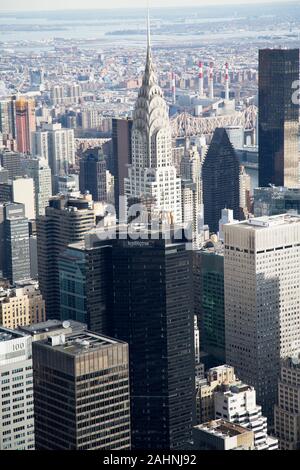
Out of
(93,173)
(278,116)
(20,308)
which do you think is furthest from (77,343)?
(93,173)

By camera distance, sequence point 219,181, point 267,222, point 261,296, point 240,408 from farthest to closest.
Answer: point 219,181 → point 267,222 → point 261,296 → point 240,408

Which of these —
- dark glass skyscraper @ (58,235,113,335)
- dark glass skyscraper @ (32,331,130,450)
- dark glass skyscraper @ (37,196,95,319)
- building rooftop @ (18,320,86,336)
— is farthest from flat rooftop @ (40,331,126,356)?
dark glass skyscraper @ (37,196,95,319)

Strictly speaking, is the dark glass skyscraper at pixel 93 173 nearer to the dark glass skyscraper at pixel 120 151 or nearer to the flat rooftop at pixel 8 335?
the dark glass skyscraper at pixel 120 151

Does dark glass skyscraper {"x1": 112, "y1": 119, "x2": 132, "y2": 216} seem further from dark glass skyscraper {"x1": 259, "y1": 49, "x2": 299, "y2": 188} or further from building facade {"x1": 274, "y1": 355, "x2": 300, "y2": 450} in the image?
building facade {"x1": 274, "y1": 355, "x2": 300, "y2": 450}

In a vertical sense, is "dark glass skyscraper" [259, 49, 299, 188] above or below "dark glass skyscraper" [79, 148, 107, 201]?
above

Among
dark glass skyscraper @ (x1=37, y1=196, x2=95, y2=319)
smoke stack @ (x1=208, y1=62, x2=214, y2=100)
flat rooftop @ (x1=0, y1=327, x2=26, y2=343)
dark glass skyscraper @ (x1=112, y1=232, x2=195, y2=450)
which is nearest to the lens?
flat rooftop @ (x1=0, y1=327, x2=26, y2=343)

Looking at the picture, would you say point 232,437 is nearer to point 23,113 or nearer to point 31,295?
point 31,295

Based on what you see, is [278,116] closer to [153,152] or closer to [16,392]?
[153,152]

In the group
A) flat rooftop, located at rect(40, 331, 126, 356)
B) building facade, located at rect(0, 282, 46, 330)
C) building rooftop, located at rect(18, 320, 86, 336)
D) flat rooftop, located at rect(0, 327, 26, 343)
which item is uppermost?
flat rooftop, located at rect(0, 327, 26, 343)
